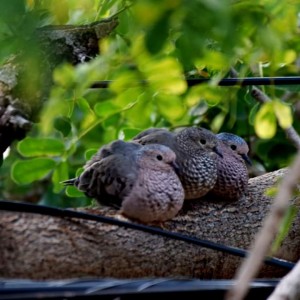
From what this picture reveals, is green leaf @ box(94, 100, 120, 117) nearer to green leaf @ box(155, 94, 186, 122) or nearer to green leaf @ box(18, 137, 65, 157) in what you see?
green leaf @ box(18, 137, 65, 157)

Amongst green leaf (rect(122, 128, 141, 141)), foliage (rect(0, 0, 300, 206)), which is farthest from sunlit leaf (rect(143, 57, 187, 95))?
green leaf (rect(122, 128, 141, 141))

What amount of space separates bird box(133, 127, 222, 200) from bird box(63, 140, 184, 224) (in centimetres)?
4

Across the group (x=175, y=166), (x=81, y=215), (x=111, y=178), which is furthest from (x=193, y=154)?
(x=81, y=215)

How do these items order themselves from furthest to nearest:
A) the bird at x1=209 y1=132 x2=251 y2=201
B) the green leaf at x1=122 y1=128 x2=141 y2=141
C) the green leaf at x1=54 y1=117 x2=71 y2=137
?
the green leaf at x1=122 y1=128 x2=141 y2=141, the green leaf at x1=54 y1=117 x2=71 y2=137, the bird at x1=209 y1=132 x2=251 y2=201

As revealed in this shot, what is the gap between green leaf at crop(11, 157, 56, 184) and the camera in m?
1.46

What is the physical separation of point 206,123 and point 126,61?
108 cm

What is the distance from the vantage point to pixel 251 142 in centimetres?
216

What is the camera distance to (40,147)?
1.45m

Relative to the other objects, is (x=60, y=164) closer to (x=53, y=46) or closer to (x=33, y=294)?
(x=53, y=46)

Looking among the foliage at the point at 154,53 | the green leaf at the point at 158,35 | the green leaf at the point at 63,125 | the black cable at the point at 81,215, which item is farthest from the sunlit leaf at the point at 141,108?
the green leaf at the point at 158,35

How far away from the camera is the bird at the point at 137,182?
117 cm

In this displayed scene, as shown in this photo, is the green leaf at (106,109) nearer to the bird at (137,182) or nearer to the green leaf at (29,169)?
the green leaf at (29,169)

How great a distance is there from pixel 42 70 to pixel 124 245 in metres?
0.25

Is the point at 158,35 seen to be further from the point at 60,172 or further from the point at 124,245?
the point at 60,172
